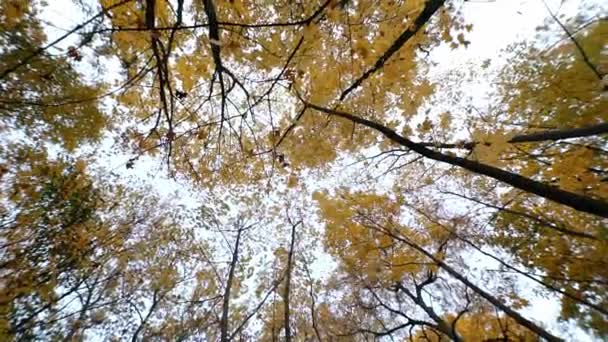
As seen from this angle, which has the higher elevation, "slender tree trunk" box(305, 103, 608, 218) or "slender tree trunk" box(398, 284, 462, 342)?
"slender tree trunk" box(398, 284, 462, 342)

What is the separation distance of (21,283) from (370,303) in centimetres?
760

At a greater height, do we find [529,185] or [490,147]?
[490,147]

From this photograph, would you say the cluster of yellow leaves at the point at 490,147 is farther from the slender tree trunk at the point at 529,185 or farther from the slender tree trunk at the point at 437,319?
the slender tree trunk at the point at 437,319

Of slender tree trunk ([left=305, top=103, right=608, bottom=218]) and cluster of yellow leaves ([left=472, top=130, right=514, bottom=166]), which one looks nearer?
slender tree trunk ([left=305, top=103, right=608, bottom=218])

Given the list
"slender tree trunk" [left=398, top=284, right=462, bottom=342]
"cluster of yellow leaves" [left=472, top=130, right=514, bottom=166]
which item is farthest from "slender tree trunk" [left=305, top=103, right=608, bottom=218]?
"slender tree trunk" [left=398, top=284, right=462, bottom=342]

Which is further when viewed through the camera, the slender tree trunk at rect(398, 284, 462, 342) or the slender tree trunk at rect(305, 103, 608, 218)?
the slender tree trunk at rect(398, 284, 462, 342)

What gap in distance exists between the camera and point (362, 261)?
5.27 meters

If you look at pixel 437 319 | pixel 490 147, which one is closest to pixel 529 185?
pixel 490 147

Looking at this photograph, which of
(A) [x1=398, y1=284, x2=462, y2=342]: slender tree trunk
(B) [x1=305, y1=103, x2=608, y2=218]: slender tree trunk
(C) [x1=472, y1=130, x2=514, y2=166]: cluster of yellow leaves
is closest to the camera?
(B) [x1=305, y1=103, x2=608, y2=218]: slender tree trunk

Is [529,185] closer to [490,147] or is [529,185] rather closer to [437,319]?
[490,147]

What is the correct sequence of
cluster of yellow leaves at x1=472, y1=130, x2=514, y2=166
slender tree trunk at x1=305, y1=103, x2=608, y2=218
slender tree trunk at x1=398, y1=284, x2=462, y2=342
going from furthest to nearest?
slender tree trunk at x1=398, y1=284, x2=462, y2=342 → cluster of yellow leaves at x1=472, y1=130, x2=514, y2=166 → slender tree trunk at x1=305, y1=103, x2=608, y2=218

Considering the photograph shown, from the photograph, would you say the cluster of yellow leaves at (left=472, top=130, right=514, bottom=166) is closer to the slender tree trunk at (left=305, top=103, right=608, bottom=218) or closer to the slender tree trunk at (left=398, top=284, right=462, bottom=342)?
the slender tree trunk at (left=305, top=103, right=608, bottom=218)

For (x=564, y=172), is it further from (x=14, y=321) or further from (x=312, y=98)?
(x=14, y=321)

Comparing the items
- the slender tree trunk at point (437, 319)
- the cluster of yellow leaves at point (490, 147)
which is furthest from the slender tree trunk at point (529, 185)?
the slender tree trunk at point (437, 319)
